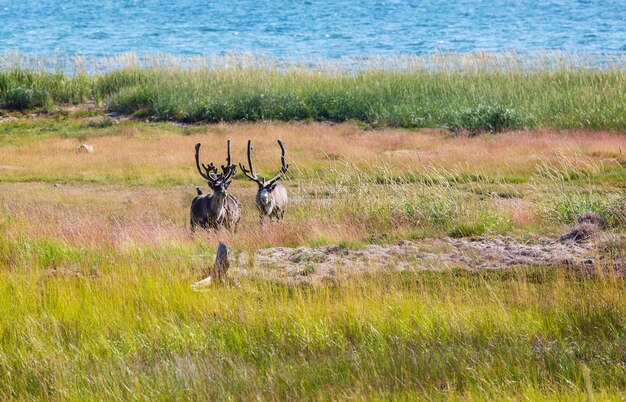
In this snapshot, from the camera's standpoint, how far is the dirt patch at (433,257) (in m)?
10.5

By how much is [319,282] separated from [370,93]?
19376 millimetres

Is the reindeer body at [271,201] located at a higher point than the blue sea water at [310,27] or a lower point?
higher

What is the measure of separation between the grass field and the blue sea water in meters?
34.5

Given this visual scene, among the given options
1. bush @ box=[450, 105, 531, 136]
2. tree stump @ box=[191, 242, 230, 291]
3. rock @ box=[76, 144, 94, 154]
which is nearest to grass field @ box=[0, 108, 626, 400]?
tree stump @ box=[191, 242, 230, 291]

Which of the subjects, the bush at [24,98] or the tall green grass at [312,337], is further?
the bush at [24,98]

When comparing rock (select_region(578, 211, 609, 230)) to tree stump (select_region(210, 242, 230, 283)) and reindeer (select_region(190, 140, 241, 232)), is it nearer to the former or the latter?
reindeer (select_region(190, 140, 241, 232))

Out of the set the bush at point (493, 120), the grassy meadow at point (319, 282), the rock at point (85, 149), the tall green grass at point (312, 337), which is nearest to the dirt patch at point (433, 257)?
the grassy meadow at point (319, 282)

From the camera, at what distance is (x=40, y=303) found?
905 centimetres

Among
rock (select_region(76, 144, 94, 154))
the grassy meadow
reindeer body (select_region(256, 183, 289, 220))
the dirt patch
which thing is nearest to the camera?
the grassy meadow

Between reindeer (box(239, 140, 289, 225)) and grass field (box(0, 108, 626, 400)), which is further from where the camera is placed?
reindeer (box(239, 140, 289, 225))

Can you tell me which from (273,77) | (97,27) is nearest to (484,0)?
(97,27)

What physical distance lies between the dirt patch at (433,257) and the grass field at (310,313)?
247 mm

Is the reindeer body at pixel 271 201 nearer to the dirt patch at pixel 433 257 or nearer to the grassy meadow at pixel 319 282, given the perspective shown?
the grassy meadow at pixel 319 282

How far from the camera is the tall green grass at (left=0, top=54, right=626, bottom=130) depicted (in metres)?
25.5
